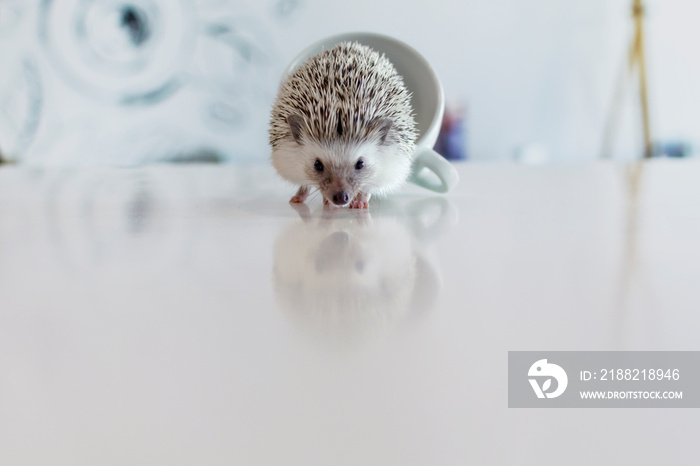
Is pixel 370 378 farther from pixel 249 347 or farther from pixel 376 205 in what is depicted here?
pixel 376 205

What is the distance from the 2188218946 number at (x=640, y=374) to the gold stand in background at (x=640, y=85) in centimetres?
442

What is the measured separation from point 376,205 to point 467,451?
131 cm

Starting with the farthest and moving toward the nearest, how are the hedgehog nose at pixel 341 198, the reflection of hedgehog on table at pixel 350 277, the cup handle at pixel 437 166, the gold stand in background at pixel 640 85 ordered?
the gold stand in background at pixel 640 85, the cup handle at pixel 437 166, the hedgehog nose at pixel 341 198, the reflection of hedgehog on table at pixel 350 277

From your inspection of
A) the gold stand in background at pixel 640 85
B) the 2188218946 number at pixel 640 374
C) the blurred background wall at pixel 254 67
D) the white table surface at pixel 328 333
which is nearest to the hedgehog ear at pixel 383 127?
the white table surface at pixel 328 333

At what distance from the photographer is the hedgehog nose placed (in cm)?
153

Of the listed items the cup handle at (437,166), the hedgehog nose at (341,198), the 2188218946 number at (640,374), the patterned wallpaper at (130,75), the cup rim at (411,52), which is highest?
the patterned wallpaper at (130,75)

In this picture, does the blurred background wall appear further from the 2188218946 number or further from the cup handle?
the 2188218946 number

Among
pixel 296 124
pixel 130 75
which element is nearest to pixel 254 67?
pixel 130 75

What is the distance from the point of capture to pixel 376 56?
173 cm

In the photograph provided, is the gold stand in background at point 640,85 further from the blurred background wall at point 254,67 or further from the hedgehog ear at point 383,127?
the hedgehog ear at point 383,127

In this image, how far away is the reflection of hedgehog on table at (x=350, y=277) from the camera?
0.66 m

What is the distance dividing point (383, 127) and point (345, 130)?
0.10 metres

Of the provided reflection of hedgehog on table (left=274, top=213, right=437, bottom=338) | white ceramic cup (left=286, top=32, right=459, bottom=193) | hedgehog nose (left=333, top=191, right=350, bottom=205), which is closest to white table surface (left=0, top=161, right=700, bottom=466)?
reflection of hedgehog on table (left=274, top=213, right=437, bottom=338)

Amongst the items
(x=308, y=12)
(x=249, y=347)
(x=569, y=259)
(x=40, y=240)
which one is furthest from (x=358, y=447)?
(x=308, y=12)
